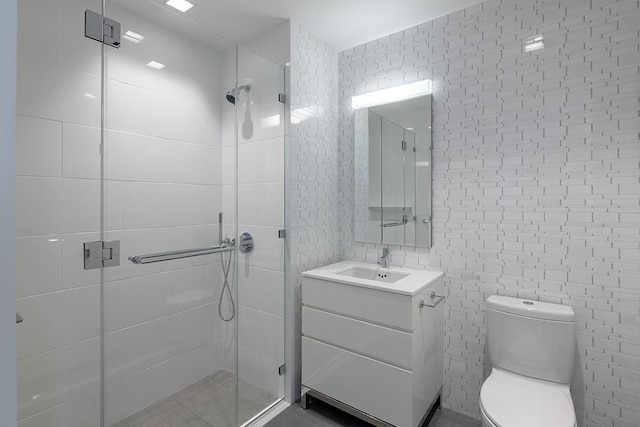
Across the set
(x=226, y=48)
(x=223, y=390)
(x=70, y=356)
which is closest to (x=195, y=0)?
(x=226, y=48)

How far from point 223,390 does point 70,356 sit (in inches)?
33.3

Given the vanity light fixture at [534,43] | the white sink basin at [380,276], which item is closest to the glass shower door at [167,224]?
the white sink basin at [380,276]

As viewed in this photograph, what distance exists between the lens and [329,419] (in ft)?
6.72

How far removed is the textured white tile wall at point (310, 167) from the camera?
7.36ft

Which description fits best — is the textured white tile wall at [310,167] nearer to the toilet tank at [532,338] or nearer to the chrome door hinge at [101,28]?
the chrome door hinge at [101,28]

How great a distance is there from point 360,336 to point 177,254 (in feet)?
3.69

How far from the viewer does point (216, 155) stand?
1.85m

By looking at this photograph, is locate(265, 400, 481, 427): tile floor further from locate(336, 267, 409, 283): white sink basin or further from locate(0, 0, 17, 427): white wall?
locate(0, 0, 17, 427): white wall

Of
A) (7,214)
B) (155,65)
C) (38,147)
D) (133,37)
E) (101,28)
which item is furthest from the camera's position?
(155,65)

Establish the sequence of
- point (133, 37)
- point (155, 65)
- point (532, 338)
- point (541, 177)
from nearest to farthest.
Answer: point (133, 37)
point (155, 65)
point (532, 338)
point (541, 177)

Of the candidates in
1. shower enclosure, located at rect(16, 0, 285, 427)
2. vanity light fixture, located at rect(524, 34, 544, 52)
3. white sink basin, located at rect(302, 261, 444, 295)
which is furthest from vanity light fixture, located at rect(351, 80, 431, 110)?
white sink basin, located at rect(302, 261, 444, 295)

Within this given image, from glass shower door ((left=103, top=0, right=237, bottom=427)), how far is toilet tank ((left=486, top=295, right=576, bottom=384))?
153 cm

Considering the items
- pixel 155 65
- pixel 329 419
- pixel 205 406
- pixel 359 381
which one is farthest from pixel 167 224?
pixel 329 419

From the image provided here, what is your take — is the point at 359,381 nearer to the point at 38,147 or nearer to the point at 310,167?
the point at 310,167
